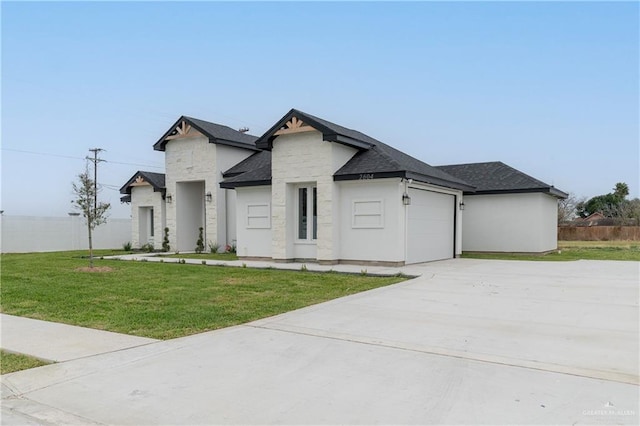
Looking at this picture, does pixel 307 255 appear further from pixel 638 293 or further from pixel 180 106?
pixel 180 106

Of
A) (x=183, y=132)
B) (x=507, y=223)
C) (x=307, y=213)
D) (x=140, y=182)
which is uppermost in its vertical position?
(x=183, y=132)

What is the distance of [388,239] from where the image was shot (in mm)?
14555

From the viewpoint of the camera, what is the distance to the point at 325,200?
590 inches

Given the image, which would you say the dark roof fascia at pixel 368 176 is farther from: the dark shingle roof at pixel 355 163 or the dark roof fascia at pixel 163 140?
the dark roof fascia at pixel 163 140

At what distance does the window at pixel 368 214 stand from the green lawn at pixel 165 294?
2950 mm

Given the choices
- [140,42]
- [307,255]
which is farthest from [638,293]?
[140,42]

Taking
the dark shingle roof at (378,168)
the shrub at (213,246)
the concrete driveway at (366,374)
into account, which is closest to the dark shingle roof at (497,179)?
the dark shingle roof at (378,168)

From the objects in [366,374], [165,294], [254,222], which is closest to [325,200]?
[254,222]

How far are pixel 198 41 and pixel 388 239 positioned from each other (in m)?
10.9

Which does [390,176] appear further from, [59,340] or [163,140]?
[163,140]

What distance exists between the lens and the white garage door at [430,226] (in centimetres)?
1540

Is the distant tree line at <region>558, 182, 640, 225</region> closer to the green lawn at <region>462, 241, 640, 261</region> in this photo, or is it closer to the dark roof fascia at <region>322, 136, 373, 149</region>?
the green lawn at <region>462, 241, 640, 261</region>

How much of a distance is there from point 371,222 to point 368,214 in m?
0.30

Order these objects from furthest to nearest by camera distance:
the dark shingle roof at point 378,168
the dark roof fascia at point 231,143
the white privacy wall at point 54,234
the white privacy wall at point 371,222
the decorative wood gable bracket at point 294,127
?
the white privacy wall at point 54,234 < the dark roof fascia at point 231,143 < the decorative wood gable bracket at point 294,127 < the white privacy wall at point 371,222 < the dark shingle roof at point 378,168
